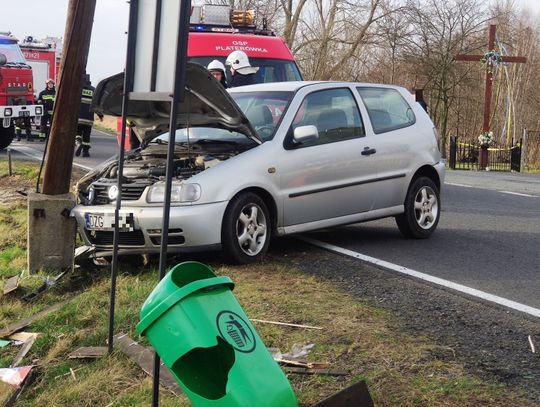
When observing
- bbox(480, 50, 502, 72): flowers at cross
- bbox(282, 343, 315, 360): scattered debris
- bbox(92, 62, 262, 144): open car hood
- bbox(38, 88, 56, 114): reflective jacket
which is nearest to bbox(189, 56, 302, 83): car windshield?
bbox(92, 62, 262, 144): open car hood

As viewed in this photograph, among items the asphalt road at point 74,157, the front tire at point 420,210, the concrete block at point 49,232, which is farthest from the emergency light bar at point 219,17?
the concrete block at point 49,232

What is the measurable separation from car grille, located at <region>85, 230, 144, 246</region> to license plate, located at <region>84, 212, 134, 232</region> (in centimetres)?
7

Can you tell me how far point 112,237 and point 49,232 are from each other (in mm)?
565

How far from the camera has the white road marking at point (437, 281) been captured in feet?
17.5

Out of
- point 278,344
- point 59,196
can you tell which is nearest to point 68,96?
point 59,196

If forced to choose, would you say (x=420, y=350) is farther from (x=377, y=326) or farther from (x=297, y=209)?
(x=297, y=209)

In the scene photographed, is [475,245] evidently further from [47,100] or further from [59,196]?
[47,100]

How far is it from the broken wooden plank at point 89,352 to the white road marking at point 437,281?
2.73 metres

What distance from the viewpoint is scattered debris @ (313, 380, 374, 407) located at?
307 cm

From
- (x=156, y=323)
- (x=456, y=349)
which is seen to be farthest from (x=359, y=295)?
(x=156, y=323)

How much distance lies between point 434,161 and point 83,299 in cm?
412

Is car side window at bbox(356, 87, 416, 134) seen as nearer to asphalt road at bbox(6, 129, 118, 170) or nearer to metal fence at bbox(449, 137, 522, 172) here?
asphalt road at bbox(6, 129, 118, 170)

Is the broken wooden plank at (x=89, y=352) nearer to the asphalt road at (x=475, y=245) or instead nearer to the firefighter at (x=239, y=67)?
the asphalt road at (x=475, y=245)

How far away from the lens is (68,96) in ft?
21.0
